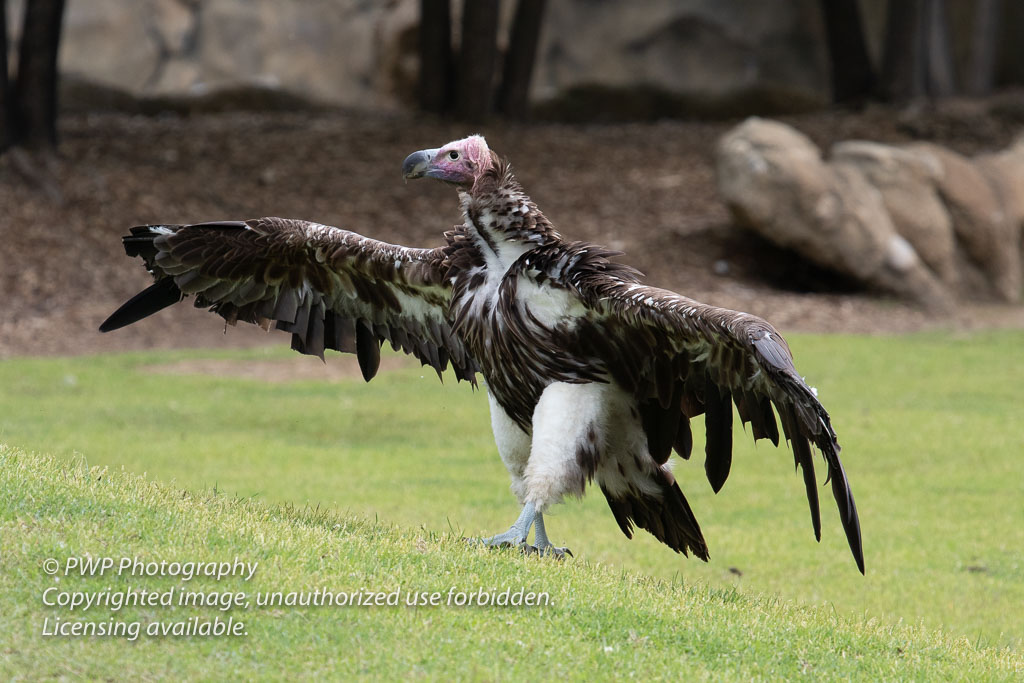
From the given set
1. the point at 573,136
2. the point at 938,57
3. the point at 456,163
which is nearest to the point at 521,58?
the point at 573,136

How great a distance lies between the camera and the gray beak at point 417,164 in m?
5.95

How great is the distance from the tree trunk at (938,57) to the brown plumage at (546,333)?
734 inches

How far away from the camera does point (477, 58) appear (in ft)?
65.0

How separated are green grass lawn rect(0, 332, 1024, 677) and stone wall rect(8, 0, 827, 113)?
1081 cm

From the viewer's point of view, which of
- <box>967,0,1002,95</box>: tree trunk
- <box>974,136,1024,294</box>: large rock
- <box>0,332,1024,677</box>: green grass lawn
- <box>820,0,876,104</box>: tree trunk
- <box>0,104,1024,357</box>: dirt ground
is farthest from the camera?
<box>967,0,1002,95</box>: tree trunk

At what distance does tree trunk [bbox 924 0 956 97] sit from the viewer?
75.8 feet

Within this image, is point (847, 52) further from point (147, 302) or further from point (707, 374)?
point (707, 374)

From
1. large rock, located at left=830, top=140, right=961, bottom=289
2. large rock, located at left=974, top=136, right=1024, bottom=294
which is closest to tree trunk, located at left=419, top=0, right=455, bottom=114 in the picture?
large rock, located at left=830, top=140, right=961, bottom=289

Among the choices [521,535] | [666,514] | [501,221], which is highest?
[501,221]

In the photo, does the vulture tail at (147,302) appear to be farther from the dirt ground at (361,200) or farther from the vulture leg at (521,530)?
the dirt ground at (361,200)

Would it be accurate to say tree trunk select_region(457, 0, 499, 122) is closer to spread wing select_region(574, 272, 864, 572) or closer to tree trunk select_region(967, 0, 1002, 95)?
tree trunk select_region(967, 0, 1002, 95)

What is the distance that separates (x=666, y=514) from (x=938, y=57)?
19.6 meters

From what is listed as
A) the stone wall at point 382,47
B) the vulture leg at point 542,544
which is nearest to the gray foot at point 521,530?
the vulture leg at point 542,544

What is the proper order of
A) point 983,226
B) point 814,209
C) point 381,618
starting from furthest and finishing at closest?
1. point 983,226
2. point 814,209
3. point 381,618
